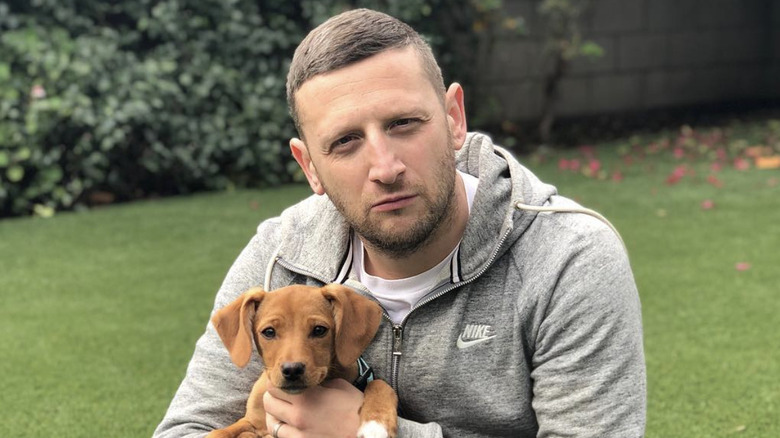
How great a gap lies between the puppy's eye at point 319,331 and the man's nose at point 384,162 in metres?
0.38

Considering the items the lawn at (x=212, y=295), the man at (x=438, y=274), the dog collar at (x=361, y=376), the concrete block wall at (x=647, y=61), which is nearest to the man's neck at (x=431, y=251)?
the man at (x=438, y=274)

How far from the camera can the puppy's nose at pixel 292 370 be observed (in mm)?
2266

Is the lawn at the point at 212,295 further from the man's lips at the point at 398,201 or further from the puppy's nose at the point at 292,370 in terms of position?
the man's lips at the point at 398,201

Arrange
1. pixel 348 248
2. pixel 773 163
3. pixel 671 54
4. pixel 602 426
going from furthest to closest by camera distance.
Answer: pixel 671 54
pixel 773 163
pixel 348 248
pixel 602 426

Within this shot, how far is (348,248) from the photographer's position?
8.71ft

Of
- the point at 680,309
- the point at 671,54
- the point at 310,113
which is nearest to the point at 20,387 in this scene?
the point at 310,113

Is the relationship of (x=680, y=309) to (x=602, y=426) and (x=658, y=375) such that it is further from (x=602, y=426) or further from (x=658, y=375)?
(x=602, y=426)

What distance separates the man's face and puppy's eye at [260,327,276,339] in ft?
1.05

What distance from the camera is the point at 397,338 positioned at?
2494 millimetres

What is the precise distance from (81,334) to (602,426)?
3302 millimetres

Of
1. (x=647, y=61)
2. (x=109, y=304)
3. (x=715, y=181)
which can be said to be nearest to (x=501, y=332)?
(x=109, y=304)

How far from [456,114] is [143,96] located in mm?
5524

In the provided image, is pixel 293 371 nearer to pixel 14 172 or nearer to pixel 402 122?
pixel 402 122

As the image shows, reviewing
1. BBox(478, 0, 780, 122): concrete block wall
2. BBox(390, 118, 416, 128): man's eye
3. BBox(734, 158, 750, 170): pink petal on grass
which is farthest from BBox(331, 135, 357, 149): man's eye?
BBox(478, 0, 780, 122): concrete block wall
